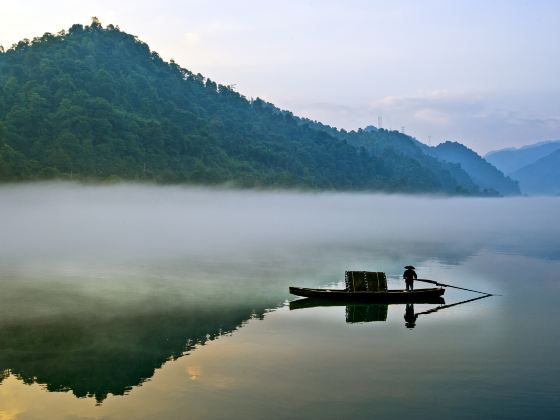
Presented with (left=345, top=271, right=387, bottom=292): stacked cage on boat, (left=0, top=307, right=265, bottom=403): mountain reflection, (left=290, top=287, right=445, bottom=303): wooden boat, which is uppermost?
(left=345, top=271, right=387, bottom=292): stacked cage on boat

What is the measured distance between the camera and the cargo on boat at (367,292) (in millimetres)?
43906

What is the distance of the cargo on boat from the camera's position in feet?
144

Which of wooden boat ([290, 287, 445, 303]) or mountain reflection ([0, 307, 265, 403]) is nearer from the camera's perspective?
mountain reflection ([0, 307, 265, 403])

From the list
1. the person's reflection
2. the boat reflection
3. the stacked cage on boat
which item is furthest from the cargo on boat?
the person's reflection

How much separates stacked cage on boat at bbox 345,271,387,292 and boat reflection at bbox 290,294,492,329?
111 cm

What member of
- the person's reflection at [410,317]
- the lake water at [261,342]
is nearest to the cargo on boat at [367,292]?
the person's reflection at [410,317]

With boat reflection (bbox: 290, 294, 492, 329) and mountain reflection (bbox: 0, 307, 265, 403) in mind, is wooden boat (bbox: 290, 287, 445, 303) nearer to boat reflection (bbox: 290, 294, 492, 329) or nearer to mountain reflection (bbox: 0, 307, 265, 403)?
boat reflection (bbox: 290, 294, 492, 329)

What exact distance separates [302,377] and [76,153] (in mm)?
162507

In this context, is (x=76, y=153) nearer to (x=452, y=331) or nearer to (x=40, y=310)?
(x=40, y=310)

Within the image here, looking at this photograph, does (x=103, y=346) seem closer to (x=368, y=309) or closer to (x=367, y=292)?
(x=368, y=309)

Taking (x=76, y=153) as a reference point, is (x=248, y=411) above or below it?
below

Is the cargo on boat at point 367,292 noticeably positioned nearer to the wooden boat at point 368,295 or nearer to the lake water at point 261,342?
the wooden boat at point 368,295

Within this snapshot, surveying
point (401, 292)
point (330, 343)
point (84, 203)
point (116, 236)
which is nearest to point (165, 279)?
point (401, 292)

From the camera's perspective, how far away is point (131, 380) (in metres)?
26.4
